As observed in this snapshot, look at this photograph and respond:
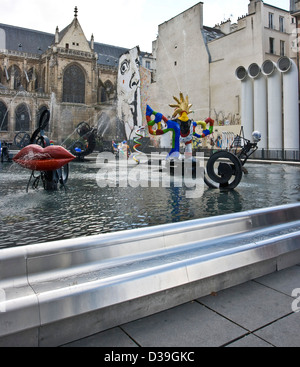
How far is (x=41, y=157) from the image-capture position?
5.54 metres

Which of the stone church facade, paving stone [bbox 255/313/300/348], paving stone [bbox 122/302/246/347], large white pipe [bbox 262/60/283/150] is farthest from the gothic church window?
paving stone [bbox 255/313/300/348]

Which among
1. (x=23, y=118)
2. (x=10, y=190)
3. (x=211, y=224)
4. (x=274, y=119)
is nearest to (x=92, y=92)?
(x=23, y=118)

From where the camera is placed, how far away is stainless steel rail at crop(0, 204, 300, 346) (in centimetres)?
189

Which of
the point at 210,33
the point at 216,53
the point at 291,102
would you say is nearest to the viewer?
the point at 291,102

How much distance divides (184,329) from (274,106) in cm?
2333

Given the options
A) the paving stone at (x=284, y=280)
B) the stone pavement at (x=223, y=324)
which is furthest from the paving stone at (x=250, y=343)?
the paving stone at (x=284, y=280)

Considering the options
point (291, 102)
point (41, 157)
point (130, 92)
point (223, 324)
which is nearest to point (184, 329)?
point (223, 324)

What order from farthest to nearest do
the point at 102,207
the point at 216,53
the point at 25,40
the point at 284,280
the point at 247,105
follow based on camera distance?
1. the point at 25,40
2. the point at 216,53
3. the point at 247,105
4. the point at 102,207
5. the point at 284,280

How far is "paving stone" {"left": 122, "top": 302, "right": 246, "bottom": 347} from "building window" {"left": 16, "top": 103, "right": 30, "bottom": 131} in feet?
175

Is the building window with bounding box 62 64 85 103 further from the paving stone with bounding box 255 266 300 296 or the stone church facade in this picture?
the paving stone with bounding box 255 266 300 296

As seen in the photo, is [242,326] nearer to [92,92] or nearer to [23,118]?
[23,118]

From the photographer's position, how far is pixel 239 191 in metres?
7.20

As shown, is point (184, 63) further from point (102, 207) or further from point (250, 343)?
point (250, 343)

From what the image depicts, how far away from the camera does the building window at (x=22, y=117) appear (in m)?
50.9
